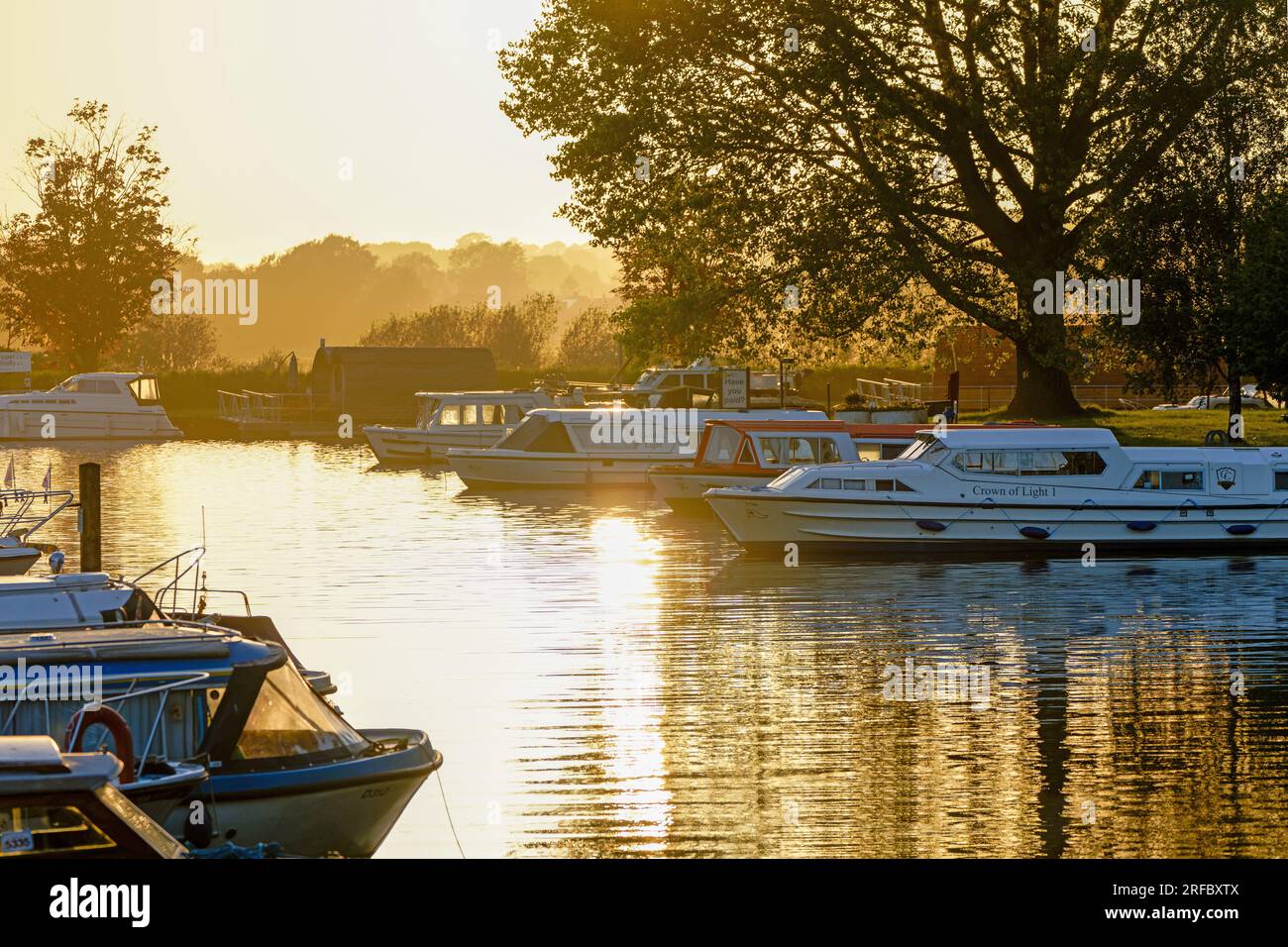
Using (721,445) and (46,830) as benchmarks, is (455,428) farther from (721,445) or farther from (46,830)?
(46,830)

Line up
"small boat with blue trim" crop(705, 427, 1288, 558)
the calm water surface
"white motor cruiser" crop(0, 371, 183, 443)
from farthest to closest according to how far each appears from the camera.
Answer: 1. "white motor cruiser" crop(0, 371, 183, 443)
2. "small boat with blue trim" crop(705, 427, 1288, 558)
3. the calm water surface

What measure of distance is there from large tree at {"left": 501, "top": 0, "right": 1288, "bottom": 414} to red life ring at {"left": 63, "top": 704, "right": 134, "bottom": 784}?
1700 inches

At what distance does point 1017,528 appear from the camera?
3631 centimetres

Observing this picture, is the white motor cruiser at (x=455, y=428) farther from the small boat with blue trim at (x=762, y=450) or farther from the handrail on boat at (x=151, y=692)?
the handrail on boat at (x=151, y=692)

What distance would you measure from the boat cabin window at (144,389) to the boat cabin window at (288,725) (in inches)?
3079

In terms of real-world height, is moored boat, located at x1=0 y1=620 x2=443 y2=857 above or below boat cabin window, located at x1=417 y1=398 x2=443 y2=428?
below

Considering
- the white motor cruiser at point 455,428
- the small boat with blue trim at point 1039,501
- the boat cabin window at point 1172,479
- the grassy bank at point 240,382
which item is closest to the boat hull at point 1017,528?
the small boat with blue trim at point 1039,501

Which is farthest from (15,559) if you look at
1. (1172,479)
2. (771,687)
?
(1172,479)

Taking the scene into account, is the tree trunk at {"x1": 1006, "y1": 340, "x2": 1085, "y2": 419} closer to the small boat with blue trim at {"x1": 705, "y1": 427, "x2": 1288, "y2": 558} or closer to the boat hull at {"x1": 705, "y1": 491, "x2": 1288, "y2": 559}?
the small boat with blue trim at {"x1": 705, "y1": 427, "x2": 1288, "y2": 558}

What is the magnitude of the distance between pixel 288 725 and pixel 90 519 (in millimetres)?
16074

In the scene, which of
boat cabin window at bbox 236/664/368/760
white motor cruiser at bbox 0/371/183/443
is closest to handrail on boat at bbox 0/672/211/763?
boat cabin window at bbox 236/664/368/760

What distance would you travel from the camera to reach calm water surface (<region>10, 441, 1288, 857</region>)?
15.5m

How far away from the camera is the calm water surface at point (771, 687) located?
15.5 meters
